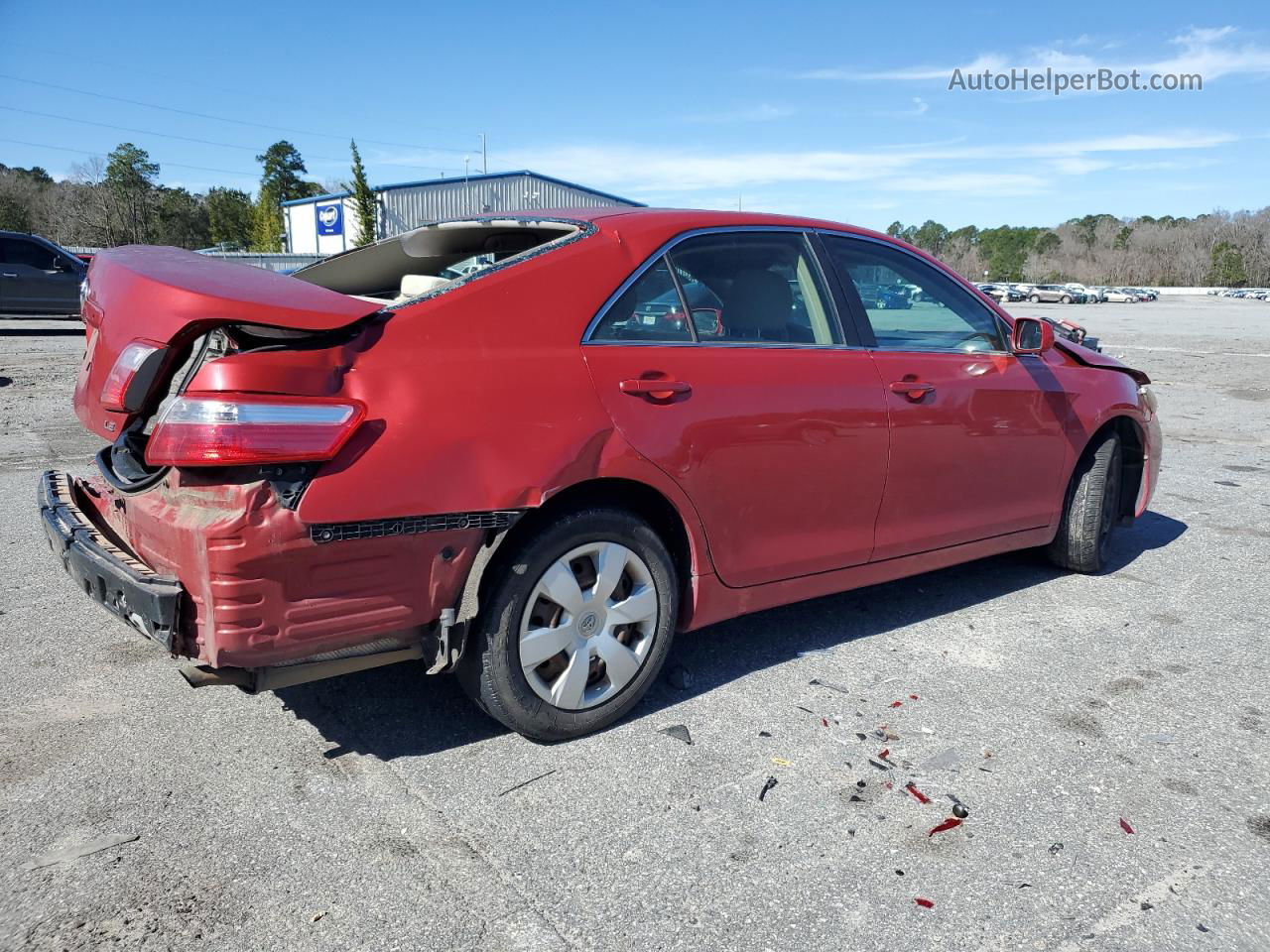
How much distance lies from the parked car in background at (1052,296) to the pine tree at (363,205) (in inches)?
1940

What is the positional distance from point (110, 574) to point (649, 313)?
5.89 feet

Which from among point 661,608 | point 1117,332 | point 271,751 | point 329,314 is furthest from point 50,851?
point 1117,332

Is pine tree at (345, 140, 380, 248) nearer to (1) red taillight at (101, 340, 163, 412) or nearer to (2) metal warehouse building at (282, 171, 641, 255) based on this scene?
(2) metal warehouse building at (282, 171, 641, 255)

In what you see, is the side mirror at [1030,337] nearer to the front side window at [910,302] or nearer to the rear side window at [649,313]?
the front side window at [910,302]

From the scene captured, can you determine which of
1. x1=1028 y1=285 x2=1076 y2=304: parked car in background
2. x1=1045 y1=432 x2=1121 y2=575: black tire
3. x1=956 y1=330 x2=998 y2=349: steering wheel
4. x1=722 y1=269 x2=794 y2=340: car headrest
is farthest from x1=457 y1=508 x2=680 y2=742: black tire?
x1=1028 y1=285 x2=1076 y2=304: parked car in background

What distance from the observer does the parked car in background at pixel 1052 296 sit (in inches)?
2729

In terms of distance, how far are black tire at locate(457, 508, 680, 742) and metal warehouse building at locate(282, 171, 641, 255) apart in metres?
41.5

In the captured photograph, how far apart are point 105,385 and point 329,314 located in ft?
2.85

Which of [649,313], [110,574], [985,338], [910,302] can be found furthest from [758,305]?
[110,574]

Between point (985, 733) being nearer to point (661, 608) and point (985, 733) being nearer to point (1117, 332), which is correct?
point (661, 608)

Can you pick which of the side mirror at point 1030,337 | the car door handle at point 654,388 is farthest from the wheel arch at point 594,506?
the side mirror at point 1030,337

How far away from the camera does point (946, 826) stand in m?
2.70

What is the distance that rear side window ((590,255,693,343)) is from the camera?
3.09 m

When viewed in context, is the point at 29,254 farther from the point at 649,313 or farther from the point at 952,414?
the point at 952,414
